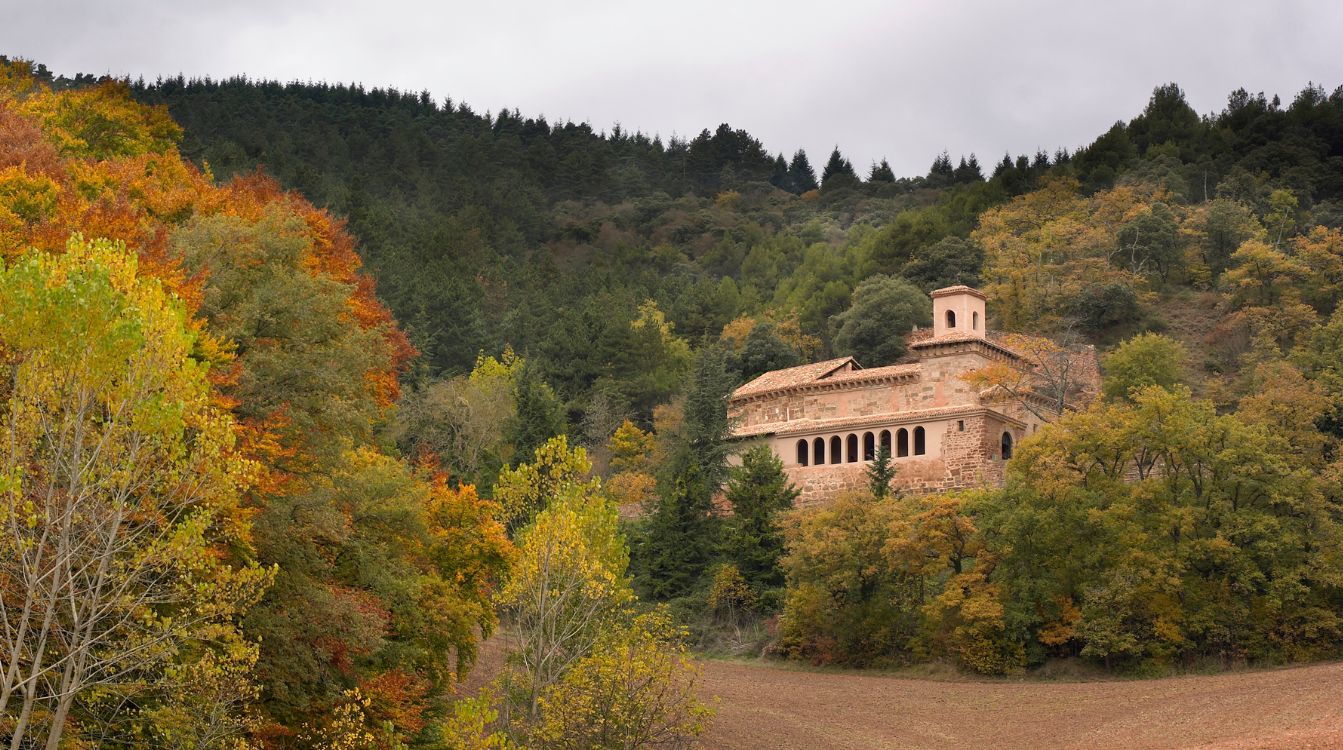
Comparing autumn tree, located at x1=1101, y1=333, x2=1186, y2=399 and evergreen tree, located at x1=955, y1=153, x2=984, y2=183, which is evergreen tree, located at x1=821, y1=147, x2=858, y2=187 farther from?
autumn tree, located at x1=1101, y1=333, x2=1186, y2=399

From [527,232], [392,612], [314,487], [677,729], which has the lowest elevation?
[677,729]

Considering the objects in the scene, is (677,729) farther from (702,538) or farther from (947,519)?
(702,538)

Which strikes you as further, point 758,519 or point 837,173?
point 837,173

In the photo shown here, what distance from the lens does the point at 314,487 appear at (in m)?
28.1

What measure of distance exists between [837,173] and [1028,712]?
118 metres

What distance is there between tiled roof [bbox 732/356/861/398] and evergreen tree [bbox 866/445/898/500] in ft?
25.3

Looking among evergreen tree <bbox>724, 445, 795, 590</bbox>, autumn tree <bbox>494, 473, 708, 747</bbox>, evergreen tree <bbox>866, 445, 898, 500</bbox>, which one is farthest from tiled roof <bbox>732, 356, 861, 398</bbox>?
autumn tree <bbox>494, 473, 708, 747</bbox>

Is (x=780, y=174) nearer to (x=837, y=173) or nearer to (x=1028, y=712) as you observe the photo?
(x=837, y=173)

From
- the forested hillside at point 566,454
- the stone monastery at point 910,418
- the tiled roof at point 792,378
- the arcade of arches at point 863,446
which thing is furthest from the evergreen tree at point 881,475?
the tiled roof at point 792,378

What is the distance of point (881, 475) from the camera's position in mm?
53438

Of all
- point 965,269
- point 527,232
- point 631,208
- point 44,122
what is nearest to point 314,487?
point 44,122

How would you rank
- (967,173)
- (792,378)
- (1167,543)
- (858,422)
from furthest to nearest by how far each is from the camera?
(967,173)
(792,378)
(858,422)
(1167,543)

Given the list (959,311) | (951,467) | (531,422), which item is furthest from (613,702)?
(959,311)

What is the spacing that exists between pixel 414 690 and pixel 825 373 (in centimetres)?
3604
